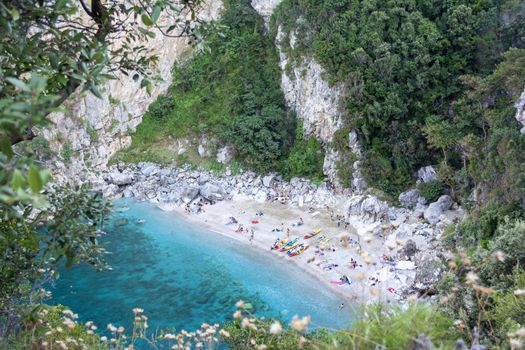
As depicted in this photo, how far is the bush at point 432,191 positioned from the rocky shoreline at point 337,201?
41 centimetres

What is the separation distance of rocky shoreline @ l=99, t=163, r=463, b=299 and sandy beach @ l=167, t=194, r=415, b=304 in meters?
0.36

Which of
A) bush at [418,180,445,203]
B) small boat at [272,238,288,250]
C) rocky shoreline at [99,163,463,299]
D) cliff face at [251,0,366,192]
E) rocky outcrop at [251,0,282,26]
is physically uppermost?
rocky outcrop at [251,0,282,26]

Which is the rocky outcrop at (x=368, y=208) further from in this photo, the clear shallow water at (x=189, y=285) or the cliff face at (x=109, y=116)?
the cliff face at (x=109, y=116)

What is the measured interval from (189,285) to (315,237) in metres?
8.52

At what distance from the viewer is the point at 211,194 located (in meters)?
34.8

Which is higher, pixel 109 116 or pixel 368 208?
pixel 109 116

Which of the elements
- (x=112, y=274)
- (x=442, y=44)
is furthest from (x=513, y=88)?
(x=112, y=274)

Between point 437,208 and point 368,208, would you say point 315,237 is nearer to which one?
point 368,208

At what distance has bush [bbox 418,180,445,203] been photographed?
1085 inches

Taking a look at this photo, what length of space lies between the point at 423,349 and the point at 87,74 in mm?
4072

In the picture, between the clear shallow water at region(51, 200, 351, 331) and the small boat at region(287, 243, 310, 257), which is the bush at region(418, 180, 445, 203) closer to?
the small boat at region(287, 243, 310, 257)

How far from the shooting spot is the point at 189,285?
926 inches

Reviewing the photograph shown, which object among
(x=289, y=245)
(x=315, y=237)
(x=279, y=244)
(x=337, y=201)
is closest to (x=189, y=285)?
(x=279, y=244)

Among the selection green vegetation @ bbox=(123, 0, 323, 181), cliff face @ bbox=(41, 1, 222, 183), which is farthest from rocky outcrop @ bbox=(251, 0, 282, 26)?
cliff face @ bbox=(41, 1, 222, 183)
